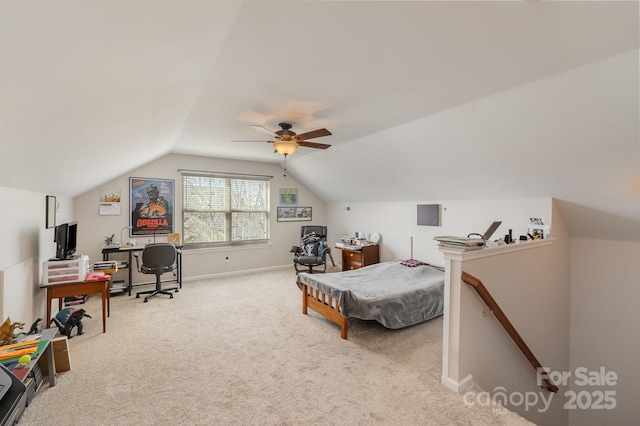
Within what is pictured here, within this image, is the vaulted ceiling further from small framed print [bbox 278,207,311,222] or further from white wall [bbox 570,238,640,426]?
small framed print [bbox 278,207,311,222]

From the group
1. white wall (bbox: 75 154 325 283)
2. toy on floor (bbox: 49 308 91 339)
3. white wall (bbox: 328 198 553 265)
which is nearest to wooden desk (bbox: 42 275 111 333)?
toy on floor (bbox: 49 308 91 339)

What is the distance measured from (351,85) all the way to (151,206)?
14.8 ft

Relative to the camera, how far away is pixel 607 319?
3.78 meters

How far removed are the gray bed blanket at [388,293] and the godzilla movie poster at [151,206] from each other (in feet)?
10.2

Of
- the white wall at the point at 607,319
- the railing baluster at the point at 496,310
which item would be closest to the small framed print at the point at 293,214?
the railing baluster at the point at 496,310

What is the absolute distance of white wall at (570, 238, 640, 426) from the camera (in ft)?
11.7

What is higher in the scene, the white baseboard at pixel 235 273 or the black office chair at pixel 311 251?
the black office chair at pixel 311 251

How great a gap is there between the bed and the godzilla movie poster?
123 inches

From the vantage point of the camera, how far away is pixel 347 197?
654 centimetres

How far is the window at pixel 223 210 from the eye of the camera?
567 centimetres

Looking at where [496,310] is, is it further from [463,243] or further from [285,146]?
[285,146]

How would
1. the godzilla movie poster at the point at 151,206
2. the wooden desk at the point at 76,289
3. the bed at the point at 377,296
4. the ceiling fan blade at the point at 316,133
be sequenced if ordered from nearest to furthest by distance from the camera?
the ceiling fan blade at the point at 316,133
the wooden desk at the point at 76,289
the bed at the point at 377,296
the godzilla movie poster at the point at 151,206

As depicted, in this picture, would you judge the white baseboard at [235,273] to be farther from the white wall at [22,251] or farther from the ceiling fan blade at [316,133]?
the ceiling fan blade at [316,133]

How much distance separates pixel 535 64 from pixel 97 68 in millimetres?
2830
